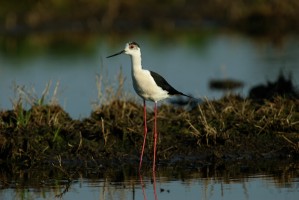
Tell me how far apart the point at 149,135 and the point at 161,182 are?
1614 mm

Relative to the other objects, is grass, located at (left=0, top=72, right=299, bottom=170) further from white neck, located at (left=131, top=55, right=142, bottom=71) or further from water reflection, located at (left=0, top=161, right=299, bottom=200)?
white neck, located at (left=131, top=55, right=142, bottom=71)

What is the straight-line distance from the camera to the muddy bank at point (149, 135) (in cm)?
924

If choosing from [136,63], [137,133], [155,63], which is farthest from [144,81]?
[155,63]

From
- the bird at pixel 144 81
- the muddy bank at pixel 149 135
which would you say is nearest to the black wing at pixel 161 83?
the bird at pixel 144 81

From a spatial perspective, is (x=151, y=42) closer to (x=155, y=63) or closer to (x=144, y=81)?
(x=155, y=63)

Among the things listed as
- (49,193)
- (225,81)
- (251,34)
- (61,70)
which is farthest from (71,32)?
(49,193)

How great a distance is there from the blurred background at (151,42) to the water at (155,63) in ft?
0.06

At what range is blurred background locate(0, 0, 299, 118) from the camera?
48.8 ft

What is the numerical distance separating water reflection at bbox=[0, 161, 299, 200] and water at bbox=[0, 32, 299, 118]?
298 centimetres

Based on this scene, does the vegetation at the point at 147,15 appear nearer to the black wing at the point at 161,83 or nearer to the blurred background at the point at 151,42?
the blurred background at the point at 151,42

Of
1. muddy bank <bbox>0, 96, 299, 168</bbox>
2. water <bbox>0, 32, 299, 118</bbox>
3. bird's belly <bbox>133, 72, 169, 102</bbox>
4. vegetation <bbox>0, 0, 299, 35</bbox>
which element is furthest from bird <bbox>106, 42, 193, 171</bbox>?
vegetation <bbox>0, 0, 299, 35</bbox>

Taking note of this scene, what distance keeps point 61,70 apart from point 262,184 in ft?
29.3

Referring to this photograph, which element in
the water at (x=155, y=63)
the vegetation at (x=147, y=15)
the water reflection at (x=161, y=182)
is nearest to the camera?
the water reflection at (x=161, y=182)

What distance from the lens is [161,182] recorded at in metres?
8.23
